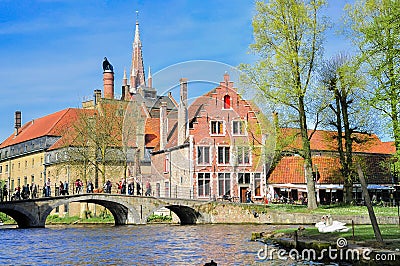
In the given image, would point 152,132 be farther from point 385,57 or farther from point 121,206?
point 385,57

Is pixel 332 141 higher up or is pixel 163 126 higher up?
pixel 163 126

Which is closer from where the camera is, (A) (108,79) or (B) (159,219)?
(B) (159,219)

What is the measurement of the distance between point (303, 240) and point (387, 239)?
3462mm

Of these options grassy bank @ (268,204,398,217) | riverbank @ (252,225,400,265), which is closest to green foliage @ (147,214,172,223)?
grassy bank @ (268,204,398,217)

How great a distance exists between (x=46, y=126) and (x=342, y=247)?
59678mm


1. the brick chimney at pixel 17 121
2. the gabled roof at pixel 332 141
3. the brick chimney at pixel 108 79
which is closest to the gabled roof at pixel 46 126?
the brick chimney at pixel 17 121

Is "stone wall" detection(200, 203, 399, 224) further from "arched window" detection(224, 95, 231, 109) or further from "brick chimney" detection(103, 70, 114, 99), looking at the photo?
"brick chimney" detection(103, 70, 114, 99)

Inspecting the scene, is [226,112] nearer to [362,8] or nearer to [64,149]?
[64,149]

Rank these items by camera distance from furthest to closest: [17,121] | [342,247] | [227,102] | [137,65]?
1. [137,65]
2. [17,121]
3. [227,102]
4. [342,247]

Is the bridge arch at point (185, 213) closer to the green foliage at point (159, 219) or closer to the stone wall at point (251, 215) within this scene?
the stone wall at point (251, 215)

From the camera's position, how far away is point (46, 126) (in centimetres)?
7269

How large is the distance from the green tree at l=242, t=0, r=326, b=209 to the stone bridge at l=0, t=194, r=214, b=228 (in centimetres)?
1134

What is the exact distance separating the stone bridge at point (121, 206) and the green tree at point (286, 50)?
37.2 ft

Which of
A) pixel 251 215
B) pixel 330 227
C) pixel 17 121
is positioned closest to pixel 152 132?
pixel 251 215
